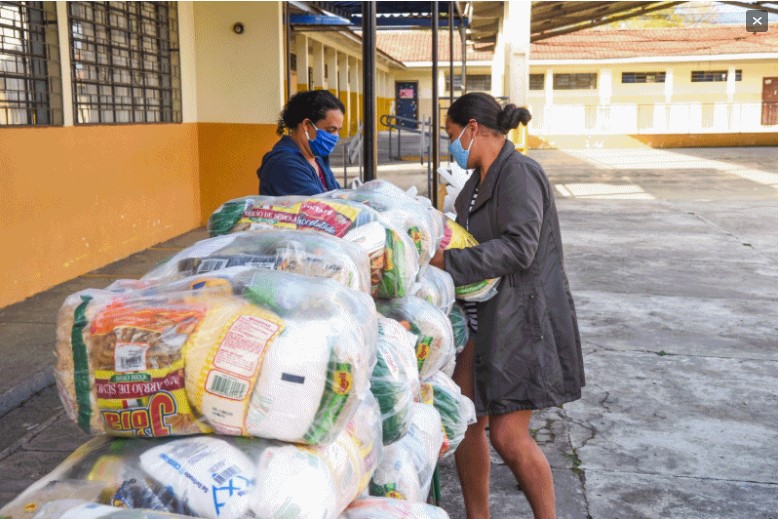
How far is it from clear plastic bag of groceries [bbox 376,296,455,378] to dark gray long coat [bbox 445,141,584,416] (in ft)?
0.71

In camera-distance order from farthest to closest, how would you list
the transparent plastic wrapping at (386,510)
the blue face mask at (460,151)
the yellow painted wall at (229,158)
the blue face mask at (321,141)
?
the yellow painted wall at (229,158)
the blue face mask at (321,141)
the blue face mask at (460,151)
the transparent plastic wrapping at (386,510)

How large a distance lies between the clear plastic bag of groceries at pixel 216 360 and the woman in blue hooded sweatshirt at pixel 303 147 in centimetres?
199

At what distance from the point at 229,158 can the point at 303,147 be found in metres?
6.15

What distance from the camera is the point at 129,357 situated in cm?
168

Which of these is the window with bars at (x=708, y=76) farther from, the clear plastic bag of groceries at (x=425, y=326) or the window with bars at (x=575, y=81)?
the clear plastic bag of groceries at (x=425, y=326)

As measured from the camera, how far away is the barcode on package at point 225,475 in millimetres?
1567

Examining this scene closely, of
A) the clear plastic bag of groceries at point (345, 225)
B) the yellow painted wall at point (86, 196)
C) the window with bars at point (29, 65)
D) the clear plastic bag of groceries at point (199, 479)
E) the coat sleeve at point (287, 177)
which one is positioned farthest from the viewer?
the yellow painted wall at point (86, 196)

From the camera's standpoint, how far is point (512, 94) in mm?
17359

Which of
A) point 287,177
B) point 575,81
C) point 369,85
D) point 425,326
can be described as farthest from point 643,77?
point 425,326

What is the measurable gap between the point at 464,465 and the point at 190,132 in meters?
7.34

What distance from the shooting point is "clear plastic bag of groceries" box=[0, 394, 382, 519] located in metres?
1.55

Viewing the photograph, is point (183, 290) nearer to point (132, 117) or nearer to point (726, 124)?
point (132, 117)

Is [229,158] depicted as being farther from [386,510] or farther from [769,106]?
[769,106]

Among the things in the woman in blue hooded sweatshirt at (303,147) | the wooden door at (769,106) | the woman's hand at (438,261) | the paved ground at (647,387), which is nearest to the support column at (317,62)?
the paved ground at (647,387)
